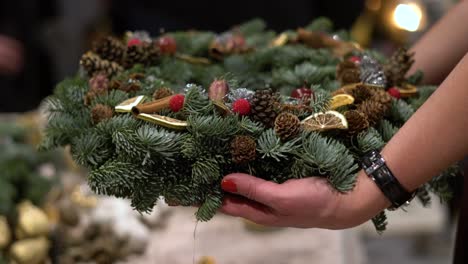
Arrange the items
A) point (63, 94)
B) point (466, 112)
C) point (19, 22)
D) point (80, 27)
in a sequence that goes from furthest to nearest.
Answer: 1. point (80, 27)
2. point (19, 22)
3. point (63, 94)
4. point (466, 112)

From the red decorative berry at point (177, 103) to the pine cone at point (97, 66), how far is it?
175mm

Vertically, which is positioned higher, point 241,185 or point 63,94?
point 241,185

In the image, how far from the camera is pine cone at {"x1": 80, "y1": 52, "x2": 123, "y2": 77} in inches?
31.7

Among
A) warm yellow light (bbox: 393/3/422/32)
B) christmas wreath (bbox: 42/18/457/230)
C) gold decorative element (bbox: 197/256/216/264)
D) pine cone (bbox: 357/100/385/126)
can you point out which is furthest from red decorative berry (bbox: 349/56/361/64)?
warm yellow light (bbox: 393/3/422/32)

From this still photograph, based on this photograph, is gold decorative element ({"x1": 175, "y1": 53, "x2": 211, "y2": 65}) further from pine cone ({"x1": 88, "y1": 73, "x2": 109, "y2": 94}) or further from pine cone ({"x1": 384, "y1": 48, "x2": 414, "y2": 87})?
pine cone ({"x1": 384, "y1": 48, "x2": 414, "y2": 87})

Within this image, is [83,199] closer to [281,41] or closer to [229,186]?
[281,41]

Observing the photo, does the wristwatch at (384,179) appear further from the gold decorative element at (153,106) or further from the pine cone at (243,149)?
the gold decorative element at (153,106)

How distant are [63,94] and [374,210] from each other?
40 centimetres

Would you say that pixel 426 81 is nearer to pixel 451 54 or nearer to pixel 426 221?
pixel 451 54

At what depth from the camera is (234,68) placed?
88 cm

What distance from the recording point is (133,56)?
2.75 ft

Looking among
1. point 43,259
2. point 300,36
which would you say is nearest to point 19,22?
point 43,259

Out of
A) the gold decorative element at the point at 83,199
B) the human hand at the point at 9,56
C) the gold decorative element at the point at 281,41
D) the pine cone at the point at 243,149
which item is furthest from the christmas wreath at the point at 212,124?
the human hand at the point at 9,56

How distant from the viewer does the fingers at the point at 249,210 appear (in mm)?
635
